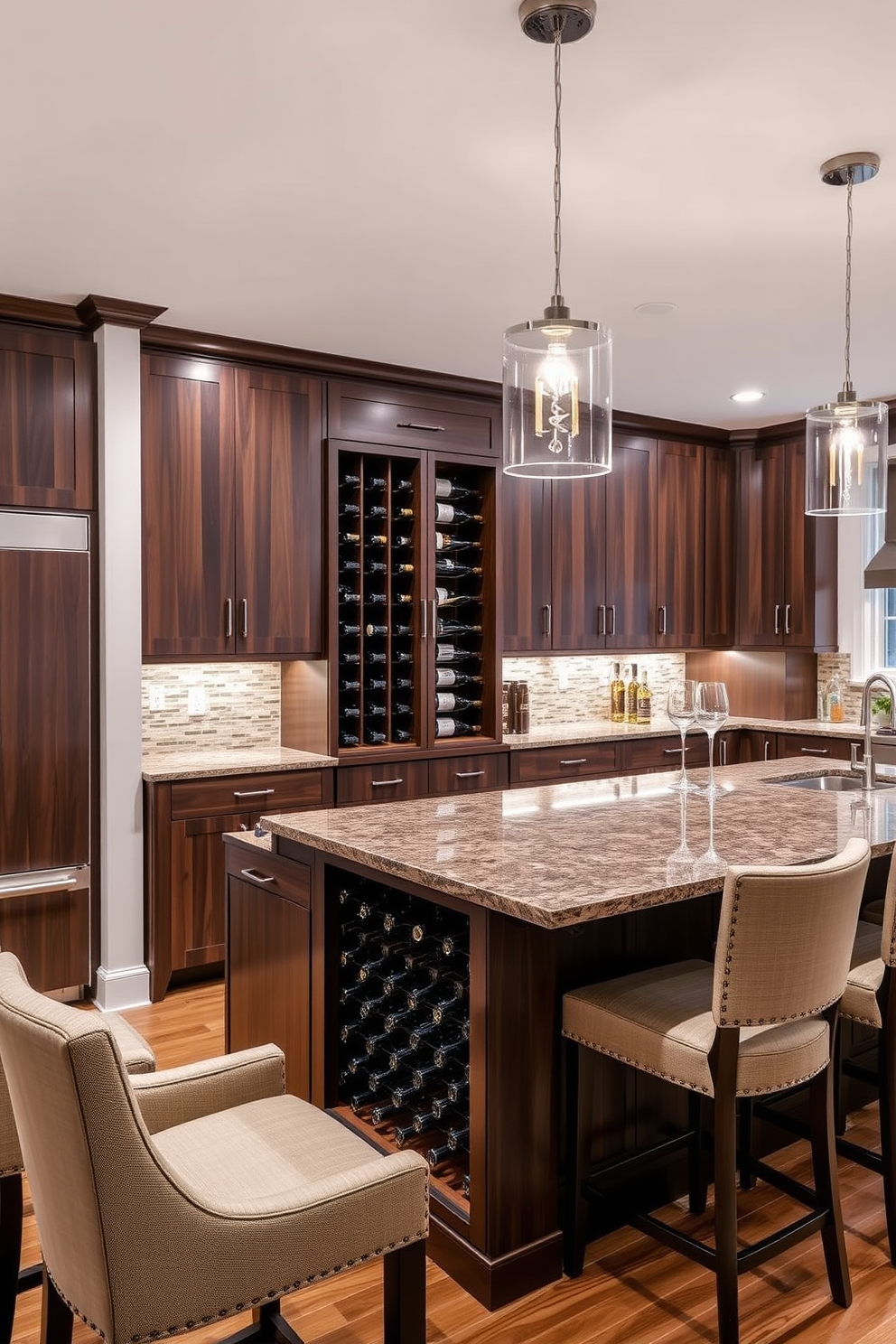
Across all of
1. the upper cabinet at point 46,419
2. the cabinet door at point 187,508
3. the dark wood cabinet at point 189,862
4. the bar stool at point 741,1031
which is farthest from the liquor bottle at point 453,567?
the bar stool at point 741,1031

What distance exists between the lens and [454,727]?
16.7 feet

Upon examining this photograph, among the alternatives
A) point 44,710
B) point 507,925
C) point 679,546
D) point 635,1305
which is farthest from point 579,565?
point 635,1305

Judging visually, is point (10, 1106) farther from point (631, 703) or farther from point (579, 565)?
point (631, 703)

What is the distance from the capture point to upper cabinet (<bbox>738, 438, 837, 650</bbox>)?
5.98 m

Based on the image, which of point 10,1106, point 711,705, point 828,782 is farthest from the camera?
point 828,782

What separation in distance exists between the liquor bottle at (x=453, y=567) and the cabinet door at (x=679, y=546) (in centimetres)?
134

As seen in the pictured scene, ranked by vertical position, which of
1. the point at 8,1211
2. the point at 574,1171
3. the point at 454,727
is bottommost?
the point at 574,1171

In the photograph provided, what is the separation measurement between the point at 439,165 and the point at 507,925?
199 centimetres

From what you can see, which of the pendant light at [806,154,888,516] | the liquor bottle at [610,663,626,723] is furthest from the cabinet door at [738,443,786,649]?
the pendant light at [806,154,888,516]

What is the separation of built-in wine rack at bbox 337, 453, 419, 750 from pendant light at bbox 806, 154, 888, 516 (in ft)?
7.49

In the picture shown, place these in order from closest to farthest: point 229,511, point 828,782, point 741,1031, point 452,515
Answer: point 741,1031
point 828,782
point 229,511
point 452,515

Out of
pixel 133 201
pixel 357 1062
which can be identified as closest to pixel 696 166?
pixel 133 201

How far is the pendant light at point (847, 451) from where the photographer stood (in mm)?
2840

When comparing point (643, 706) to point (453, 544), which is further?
point (643, 706)
